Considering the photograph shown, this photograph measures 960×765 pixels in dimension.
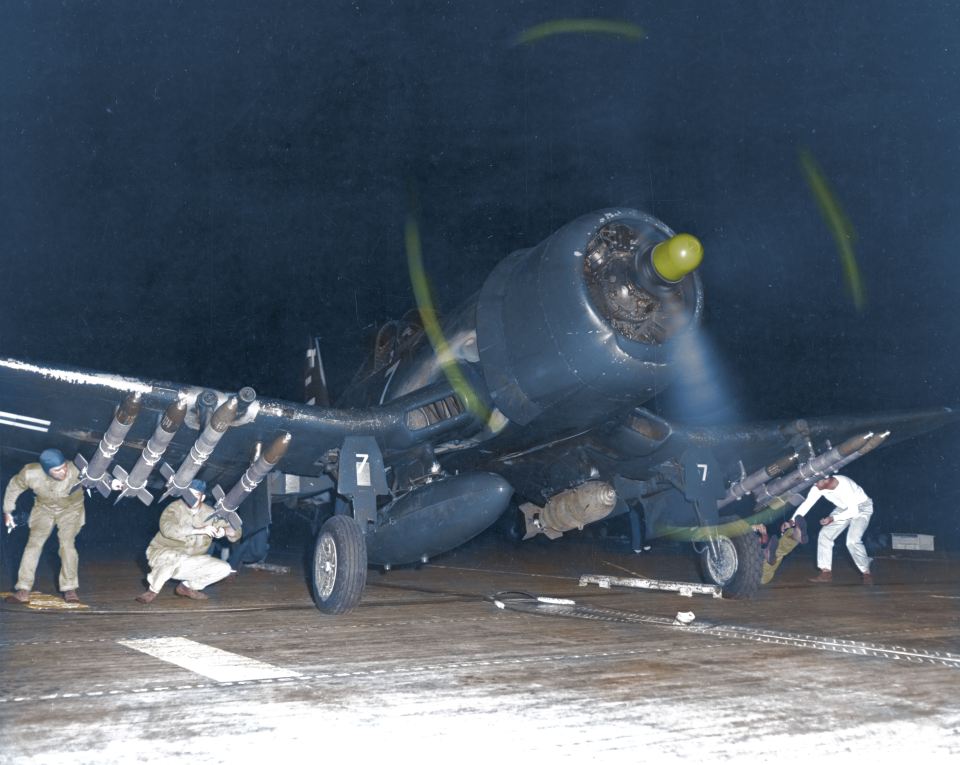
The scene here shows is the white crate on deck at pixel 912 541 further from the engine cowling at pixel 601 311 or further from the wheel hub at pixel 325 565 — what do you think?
the wheel hub at pixel 325 565

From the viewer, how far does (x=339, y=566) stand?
287 inches

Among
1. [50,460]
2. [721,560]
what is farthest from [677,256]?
[50,460]

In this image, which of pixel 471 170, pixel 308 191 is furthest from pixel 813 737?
pixel 308 191

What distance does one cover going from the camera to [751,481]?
990 centimetres

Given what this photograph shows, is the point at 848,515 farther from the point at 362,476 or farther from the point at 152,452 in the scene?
the point at 152,452

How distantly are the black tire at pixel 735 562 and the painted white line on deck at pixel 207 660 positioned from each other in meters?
5.61

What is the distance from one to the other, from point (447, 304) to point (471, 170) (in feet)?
11.8

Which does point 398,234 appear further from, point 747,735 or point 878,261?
point 747,735

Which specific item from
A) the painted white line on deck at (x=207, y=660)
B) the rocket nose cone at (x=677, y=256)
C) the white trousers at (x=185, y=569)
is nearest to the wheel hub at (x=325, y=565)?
the white trousers at (x=185, y=569)

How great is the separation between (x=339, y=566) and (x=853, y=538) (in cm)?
717

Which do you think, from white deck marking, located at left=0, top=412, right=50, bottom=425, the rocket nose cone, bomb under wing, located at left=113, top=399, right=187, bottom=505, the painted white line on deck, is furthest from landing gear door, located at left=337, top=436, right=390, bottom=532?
the rocket nose cone

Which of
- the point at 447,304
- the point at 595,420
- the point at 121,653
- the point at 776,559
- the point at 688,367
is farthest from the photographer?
the point at 447,304

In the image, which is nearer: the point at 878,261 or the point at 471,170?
the point at 878,261

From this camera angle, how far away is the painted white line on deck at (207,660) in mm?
4457
